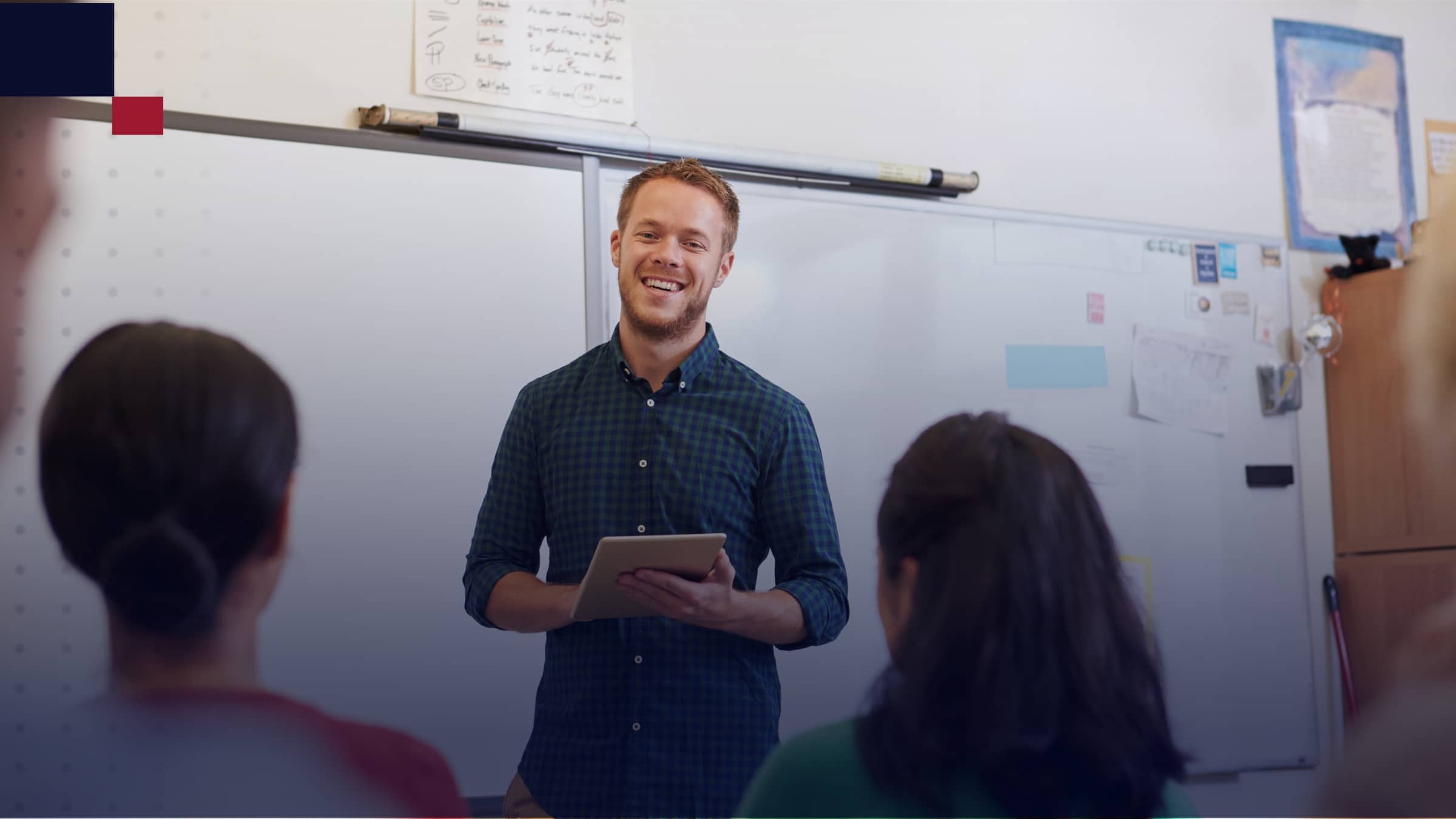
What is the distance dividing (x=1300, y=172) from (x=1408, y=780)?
281cm

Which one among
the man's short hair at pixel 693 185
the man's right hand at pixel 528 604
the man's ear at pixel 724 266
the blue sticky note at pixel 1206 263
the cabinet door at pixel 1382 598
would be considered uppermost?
the blue sticky note at pixel 1206 263

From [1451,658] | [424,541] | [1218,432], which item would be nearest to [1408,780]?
[1451,658]

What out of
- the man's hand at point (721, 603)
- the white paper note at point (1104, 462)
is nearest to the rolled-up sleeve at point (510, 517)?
the man's hand at point (721, 603)

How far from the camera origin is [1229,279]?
303 centimetres

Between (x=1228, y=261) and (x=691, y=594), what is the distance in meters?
2.13

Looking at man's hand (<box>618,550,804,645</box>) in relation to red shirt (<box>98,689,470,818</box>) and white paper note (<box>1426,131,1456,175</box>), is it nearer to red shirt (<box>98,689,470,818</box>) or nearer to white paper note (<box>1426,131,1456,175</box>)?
red shirt (<box>98,689,470,818</box>)

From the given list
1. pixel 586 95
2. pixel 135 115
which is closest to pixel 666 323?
pixel 586 95

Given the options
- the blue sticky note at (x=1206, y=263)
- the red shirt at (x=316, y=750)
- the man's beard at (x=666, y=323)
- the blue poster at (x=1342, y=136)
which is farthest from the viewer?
the blue poster at (x=1342, y=136)

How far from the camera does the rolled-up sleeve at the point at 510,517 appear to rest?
1708 mm

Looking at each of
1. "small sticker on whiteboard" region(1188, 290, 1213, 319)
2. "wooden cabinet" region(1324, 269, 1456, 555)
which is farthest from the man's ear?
"wooden cabinet" region(1324, 269, 1456, 555)

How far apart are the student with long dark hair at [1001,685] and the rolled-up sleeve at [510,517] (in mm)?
880

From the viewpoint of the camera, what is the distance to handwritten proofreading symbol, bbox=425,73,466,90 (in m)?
2.27

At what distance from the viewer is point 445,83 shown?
2279mm

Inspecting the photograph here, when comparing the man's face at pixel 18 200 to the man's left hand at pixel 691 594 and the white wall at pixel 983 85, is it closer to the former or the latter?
the white wall at pixel 983 85
